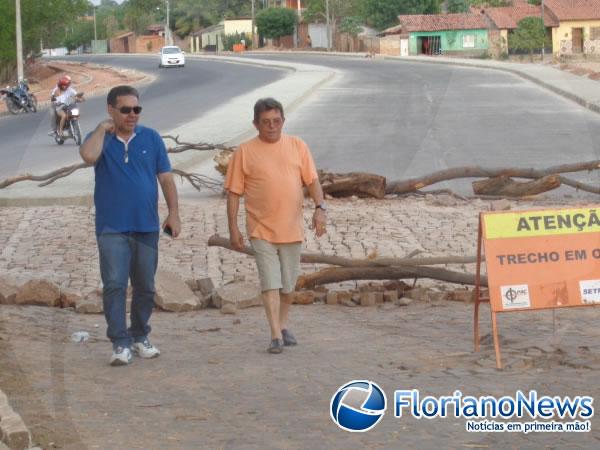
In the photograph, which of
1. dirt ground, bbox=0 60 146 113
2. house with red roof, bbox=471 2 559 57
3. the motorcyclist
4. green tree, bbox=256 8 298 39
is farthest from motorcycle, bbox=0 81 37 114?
green tree, bbox=256 8 298 39

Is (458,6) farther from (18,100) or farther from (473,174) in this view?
(473,174)

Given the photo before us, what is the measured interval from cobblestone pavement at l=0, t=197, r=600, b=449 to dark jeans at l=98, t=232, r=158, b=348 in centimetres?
23

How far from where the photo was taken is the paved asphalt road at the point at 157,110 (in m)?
22.9

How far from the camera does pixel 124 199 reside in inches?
289

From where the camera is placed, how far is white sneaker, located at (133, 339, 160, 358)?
759 centimetres

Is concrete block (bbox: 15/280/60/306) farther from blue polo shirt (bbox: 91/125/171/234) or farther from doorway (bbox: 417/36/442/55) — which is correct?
doorway (bbox: 417/36/442/55)

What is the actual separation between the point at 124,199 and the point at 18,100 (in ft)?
111

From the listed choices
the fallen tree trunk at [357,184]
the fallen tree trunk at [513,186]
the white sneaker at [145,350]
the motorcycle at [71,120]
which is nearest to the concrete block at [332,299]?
the white sneaker at [145,350]

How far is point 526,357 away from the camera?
7250 mm

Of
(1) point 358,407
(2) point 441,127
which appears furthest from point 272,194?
(2) point 441,127

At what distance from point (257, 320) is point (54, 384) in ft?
7.70

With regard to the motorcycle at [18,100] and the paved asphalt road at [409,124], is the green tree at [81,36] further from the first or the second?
the motorcycle at [18,100]

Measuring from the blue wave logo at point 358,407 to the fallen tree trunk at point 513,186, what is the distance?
8710mm

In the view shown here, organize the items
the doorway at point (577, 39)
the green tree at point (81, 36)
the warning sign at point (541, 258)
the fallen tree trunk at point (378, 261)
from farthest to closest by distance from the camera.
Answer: the green tree at point (81, 36) < the doorway at point (577, 39) < the fallen tree trunk at point (378, 261) < the warning sign at point (541, 258)
